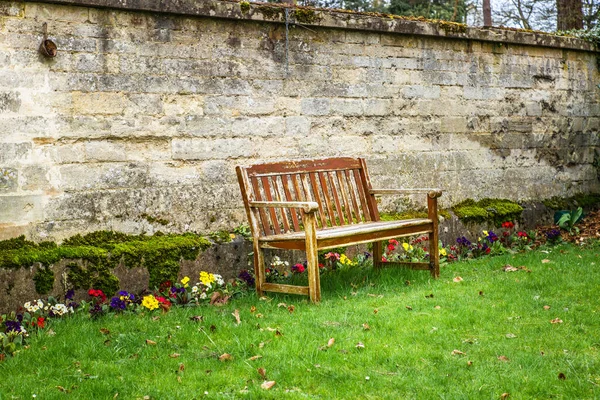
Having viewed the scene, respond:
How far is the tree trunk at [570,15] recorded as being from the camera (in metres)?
11.4

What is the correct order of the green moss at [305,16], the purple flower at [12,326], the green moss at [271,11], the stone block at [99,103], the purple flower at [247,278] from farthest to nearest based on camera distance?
the green moss at [305,16], the green moss at [271,11], the purple flower at [247,278], the stone block at [99,103], the purple flower at [12,326]

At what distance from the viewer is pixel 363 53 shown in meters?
7.20

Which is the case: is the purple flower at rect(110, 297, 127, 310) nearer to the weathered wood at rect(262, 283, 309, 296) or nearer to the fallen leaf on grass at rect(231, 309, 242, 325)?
the fallen leaf on grass at rect(231, 309, 242, 325)

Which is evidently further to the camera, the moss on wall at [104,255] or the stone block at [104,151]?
the stone block at [104,151]

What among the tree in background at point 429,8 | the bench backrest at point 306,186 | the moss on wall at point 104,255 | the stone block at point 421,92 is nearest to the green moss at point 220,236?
the moss on wall at point 104,255

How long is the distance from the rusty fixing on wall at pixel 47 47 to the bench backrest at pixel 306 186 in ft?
5.31

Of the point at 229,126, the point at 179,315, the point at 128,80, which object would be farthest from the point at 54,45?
the point at 179,315

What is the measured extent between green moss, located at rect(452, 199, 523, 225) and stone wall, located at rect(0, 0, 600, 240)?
4.1 inches

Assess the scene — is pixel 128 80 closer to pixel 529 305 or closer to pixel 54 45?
pixel 54 45

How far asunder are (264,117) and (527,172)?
11.9 ft

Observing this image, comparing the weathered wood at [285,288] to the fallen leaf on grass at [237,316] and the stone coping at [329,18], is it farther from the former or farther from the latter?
the stone coping at [329,18]

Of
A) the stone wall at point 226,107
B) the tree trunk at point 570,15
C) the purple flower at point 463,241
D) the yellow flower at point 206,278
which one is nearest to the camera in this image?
the stone wall at point 226,107

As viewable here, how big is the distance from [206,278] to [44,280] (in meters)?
1.22

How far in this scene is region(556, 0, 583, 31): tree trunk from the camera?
37.4 feet
